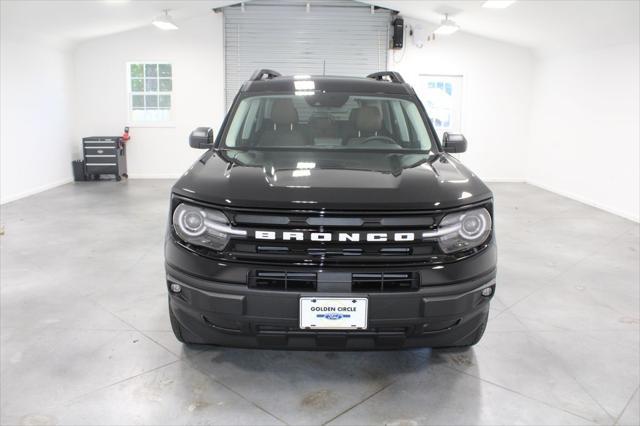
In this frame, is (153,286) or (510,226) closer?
(153,286)

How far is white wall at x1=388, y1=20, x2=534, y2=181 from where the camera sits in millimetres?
9945

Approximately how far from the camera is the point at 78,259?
14.1 ft

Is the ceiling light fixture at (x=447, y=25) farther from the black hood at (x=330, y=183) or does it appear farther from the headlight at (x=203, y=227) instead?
the headlight at (x=203, y=227)

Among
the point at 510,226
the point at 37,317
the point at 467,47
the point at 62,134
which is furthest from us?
the point at 467,47

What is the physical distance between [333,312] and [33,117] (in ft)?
26.0

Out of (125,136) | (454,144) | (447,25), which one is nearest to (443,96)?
(447,25)

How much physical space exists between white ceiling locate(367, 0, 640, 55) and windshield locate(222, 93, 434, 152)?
447 cm

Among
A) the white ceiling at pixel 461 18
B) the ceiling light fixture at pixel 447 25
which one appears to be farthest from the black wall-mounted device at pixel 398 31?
the ceiling light fixture at pixel 447 25

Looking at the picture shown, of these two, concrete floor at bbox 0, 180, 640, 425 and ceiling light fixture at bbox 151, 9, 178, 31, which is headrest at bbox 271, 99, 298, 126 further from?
ceiling light fixture at bbox 151, 9, 178, 31

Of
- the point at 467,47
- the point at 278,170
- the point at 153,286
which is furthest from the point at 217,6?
the point at 278,170

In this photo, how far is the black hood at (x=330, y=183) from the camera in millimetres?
1927

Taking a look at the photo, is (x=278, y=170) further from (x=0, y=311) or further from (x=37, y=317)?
(x=0, y=311)

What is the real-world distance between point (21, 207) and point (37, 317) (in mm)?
4506

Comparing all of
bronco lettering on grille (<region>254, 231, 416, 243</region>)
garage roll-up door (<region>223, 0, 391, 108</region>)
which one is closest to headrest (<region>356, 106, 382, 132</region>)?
bronco lettering on grille (<region>254, 231, 416, 243</region>)
